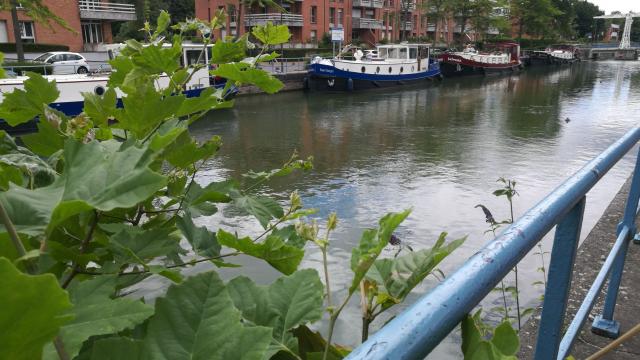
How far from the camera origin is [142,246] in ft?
2.89

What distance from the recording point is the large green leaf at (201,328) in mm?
565

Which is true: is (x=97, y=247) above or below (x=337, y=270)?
above

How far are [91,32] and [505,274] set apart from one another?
3660 centimetres

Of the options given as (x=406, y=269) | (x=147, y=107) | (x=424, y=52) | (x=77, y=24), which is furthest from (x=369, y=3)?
(x=406, y=269)

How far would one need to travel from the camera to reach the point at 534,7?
2296 inches

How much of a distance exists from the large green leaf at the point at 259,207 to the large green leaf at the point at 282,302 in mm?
427

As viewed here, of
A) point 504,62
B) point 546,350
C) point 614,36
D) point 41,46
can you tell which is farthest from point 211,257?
point 614,36

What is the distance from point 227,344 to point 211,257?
0.51m

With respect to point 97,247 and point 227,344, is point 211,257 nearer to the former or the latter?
point 97,247

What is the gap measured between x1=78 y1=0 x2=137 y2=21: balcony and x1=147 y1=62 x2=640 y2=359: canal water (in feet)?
51.6

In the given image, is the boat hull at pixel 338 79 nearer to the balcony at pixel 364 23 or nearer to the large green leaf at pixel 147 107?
the balcony at pixel 364 23

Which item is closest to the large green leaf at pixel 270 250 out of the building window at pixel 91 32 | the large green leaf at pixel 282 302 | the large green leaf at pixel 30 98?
the large green leaf at pixel 282 302

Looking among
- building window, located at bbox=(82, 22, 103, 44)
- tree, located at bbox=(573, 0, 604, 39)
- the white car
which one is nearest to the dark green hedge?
building window, located at bbox=(82, 22, 103, 44)

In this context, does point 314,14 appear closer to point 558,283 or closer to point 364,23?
point 364,23
